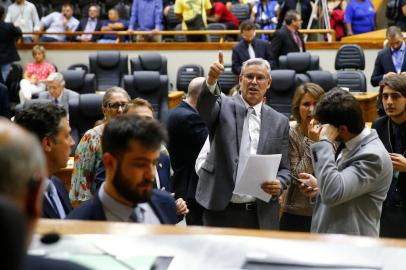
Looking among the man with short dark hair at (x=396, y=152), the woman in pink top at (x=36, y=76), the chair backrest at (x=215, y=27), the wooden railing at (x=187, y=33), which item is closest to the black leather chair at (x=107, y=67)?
the wooden railing at (x=187, y=33)

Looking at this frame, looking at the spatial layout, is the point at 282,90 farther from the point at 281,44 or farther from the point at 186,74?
the point at 186,74

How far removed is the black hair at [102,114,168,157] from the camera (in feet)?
7.47

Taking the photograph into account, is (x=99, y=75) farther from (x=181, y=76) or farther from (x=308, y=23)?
(x=308, y=23)

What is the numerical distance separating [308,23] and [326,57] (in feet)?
3.71

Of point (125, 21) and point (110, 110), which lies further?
point (125, 21)

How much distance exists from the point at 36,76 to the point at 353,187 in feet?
31.1

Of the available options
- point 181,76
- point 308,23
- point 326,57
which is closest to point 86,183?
point 181,76

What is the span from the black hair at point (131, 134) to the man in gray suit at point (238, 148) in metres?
1.67

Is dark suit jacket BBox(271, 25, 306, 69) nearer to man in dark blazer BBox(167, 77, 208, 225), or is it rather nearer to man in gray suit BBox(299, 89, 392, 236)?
man in dark blazer BBox(167, 77, 208, 225)

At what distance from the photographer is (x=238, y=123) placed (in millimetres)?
4152

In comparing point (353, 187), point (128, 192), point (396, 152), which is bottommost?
point (396, 152)

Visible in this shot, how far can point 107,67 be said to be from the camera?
1327 centimetres

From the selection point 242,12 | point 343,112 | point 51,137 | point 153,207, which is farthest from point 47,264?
point 242,12

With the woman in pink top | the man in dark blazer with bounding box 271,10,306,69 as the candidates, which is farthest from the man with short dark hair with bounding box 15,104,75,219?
the man in dark blazer with bounding box 271,10,306,69
